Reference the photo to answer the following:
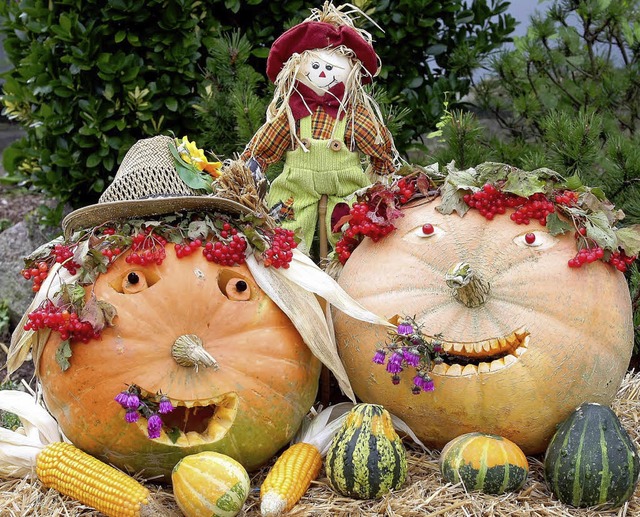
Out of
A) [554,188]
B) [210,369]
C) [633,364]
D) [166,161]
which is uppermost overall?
[554,188]

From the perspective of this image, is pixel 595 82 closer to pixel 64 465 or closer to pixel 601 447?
pixel 601 447

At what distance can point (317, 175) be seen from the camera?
10.6ft

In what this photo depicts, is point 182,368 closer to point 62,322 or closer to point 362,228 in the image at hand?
point 62,322

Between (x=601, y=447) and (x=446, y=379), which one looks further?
(x=446, y=379)

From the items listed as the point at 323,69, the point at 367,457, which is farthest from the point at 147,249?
the point at 323,69

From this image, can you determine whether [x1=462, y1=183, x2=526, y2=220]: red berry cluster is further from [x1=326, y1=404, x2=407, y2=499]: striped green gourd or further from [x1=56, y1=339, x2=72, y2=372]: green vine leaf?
[x1=56, y1=339, x2=72, y2=372]: green vine leaf

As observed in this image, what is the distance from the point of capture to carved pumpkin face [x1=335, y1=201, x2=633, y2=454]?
2473mm

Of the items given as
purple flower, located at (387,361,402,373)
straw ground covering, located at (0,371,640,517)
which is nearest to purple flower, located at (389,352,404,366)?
purple flower, located at (387,361,402,373)

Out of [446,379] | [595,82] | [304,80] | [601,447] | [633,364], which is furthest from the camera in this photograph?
[595,82]

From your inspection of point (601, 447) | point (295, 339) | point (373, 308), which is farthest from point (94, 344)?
point (601, 447)

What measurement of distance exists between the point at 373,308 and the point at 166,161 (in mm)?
912

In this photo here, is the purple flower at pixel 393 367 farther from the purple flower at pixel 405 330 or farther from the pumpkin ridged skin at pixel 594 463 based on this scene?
the pumpkin ridged skin at pixel 594 463

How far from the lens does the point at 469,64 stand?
455cm

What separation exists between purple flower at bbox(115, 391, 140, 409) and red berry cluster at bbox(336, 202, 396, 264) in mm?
991
